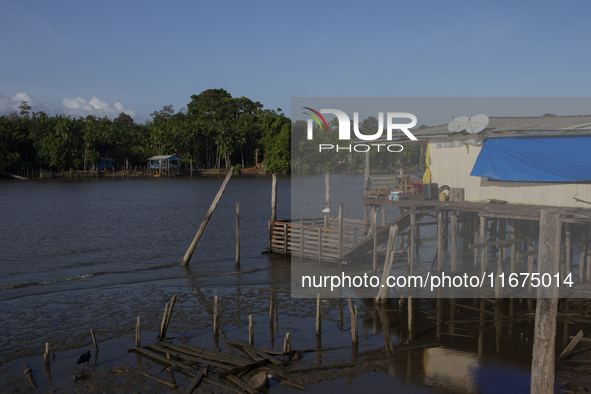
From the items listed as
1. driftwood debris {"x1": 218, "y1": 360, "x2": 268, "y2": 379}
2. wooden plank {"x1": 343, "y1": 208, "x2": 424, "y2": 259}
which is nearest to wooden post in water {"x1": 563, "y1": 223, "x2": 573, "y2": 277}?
wooden plank {"x1": 343, "y1": 208, "x2": 424, "y2": 259}

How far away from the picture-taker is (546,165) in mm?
18609

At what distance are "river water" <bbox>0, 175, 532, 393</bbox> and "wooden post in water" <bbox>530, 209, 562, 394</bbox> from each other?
8.70 feet

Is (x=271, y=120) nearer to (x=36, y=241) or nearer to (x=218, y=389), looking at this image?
(x=36, y=241)

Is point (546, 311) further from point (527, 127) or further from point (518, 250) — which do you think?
point (527, 127)

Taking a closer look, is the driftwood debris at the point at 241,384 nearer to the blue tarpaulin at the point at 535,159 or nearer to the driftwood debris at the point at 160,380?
the driftwood debris at the point at 160,380

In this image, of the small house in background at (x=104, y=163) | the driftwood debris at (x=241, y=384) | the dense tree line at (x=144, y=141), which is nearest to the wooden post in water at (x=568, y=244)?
the driftwood debris at (x=241, y=384)

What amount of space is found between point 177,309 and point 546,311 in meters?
12.6

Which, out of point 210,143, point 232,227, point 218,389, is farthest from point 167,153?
point 218,389

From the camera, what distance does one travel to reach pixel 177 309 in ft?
57.9

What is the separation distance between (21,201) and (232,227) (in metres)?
32.6

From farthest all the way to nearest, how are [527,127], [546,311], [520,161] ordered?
1. [527,127]
2. [520,161]
3. [546,311]

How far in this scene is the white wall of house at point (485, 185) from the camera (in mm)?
18312

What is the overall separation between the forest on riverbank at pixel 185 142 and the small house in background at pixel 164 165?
8.05ft

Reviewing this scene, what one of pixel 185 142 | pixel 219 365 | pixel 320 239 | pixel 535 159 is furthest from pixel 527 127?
pixel 185 142
